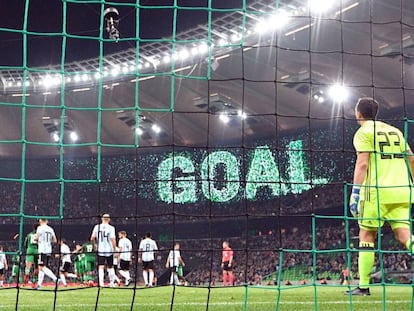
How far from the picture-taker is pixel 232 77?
23.1m

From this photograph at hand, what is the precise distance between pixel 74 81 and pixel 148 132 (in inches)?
240

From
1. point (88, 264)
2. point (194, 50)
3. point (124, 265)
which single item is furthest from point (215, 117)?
point (124, 265)

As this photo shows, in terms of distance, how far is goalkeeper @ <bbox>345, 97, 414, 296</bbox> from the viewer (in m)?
5.40

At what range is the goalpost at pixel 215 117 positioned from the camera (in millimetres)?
20219

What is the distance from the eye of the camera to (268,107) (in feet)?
84.7

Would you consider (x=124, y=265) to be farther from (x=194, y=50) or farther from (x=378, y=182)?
(x=194, y=50)

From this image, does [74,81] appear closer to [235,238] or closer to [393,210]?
[235,238]


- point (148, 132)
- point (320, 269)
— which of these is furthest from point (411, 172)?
point (148, 132)

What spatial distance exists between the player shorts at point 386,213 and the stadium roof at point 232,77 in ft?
39.5

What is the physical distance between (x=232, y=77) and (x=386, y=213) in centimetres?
1799

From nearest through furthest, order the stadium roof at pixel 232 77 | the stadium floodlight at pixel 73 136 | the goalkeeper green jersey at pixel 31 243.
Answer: the goalkeeper green jersey at pixel 31 243
the stadium roof at pixel 232 77
the stadium floodlight at pixel 73 136

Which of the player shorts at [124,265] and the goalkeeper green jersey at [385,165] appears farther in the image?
the player shorts at [124,265]

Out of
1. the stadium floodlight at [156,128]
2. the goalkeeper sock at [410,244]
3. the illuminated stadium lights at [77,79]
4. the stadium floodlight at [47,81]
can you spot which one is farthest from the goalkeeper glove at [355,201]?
the stadium floodlight at [156,128]

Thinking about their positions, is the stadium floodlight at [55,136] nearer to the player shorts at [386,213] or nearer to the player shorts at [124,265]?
the player shorts at [124,265]
